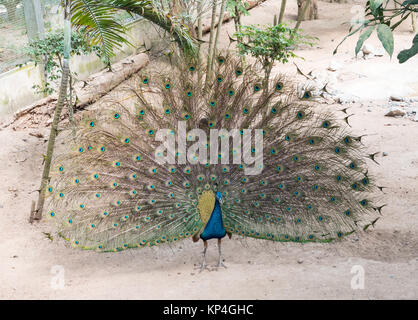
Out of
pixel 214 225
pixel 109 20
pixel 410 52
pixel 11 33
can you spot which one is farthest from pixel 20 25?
pixel 410 52

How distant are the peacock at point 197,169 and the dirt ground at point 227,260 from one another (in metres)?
0.35

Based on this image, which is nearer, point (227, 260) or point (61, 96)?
point (227, 260)

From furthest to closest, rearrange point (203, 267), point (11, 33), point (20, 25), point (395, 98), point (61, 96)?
point (395, 98)
point (20, 25)
point (11, 33)
point (61, 96)
point (203, 267)

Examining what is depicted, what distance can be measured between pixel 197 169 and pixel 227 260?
1.10m

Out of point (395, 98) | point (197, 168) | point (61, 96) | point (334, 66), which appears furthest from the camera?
point (334, 66)

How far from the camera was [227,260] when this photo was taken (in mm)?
5375

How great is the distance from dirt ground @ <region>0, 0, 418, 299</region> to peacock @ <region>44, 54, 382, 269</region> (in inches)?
13.7

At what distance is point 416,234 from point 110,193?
3.59m

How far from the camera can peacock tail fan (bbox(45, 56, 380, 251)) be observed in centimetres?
511

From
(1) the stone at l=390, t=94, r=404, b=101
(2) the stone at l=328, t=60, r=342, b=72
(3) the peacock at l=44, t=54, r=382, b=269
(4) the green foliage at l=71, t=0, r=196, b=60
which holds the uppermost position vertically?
(2) the stone at l=328, t=60, r=342, b=72

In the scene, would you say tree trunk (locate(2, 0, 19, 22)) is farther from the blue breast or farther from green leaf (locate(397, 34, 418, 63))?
green leaf (locate(397, 34, 418, 63))

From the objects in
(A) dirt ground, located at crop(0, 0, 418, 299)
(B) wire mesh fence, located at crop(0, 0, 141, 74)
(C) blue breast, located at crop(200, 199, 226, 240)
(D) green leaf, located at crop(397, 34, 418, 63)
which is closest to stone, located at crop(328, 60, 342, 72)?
(A) dirt ground, located at crop(0, 0, 418, 299)

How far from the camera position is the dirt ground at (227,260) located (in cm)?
429

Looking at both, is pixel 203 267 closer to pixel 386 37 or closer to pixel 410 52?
pixel 410 52
